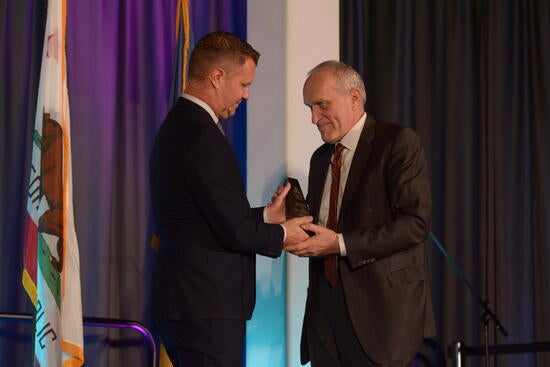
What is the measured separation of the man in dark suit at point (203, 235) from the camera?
2701mm

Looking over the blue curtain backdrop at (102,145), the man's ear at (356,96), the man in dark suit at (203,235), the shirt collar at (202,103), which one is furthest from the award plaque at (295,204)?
the blue curtain backdrop at (102,145)

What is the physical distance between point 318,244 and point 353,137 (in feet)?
1.54

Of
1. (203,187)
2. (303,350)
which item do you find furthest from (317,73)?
(303,350)

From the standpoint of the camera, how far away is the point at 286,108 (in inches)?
173

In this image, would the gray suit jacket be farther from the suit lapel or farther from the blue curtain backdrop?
the blue curtain backdrop

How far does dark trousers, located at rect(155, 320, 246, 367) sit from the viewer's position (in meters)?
2.65

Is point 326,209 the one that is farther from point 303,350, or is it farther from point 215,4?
point 215,4

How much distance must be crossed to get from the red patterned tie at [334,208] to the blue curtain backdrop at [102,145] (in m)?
1.35

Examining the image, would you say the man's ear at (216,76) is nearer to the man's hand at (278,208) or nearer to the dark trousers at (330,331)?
the man's hand at (278,208)

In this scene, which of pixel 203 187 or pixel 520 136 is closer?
pixel 203 187

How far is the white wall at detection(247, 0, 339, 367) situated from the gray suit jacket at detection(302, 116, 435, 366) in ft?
4.28

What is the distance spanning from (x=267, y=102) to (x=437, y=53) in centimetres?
133

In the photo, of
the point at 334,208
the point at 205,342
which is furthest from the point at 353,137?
the point at 205,342

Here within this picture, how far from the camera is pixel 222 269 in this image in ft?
9.03
